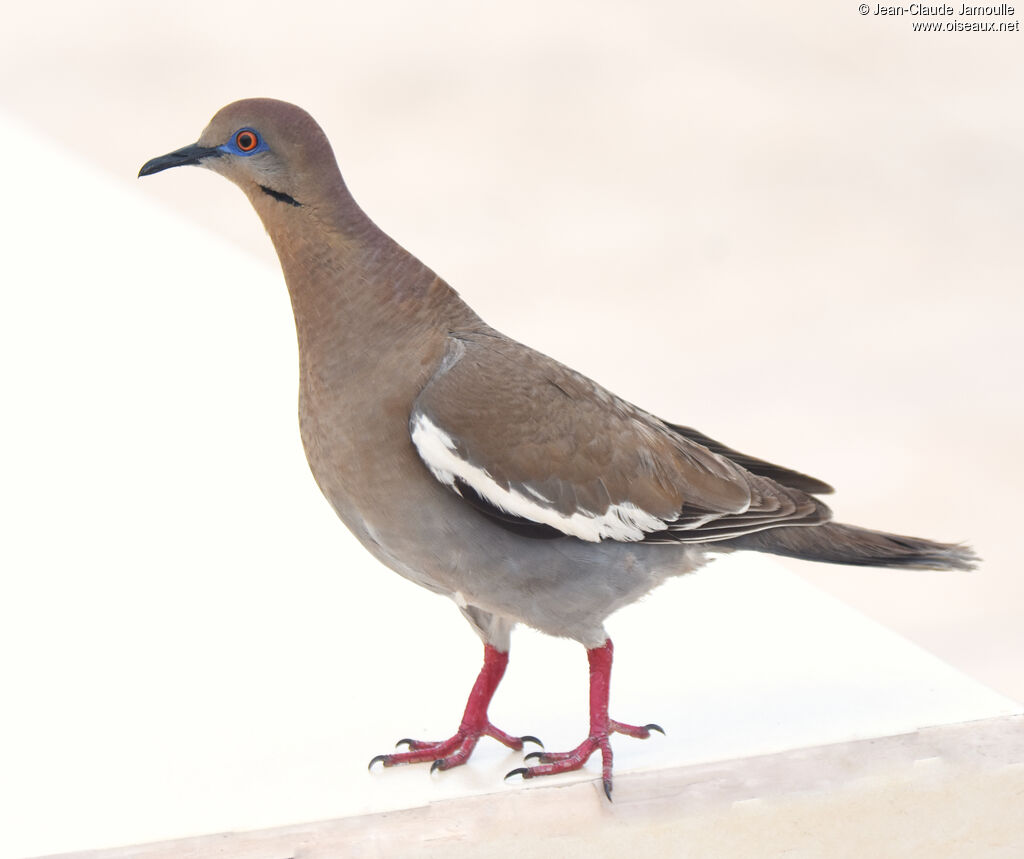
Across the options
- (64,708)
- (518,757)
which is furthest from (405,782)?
(64,708)

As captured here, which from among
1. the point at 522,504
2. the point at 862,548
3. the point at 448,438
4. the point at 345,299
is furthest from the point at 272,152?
the point at 862,548

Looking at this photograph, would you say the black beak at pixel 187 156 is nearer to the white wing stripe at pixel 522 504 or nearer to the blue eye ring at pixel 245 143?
the blue eye ring at pixel 245 143

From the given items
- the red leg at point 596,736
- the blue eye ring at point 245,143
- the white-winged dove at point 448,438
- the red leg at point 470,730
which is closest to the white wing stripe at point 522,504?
the white-winged dove at point 448,438

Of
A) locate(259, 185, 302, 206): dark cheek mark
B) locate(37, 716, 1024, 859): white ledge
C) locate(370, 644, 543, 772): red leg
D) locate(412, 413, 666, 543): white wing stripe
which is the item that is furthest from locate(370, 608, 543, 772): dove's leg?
locate(259, 185, 302, 206): dark cheek mark

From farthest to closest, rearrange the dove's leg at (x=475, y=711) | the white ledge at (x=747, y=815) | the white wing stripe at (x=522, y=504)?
the dove's leg at (x=475, y=711) → the white ledge at (x=747, y=815) → the white wing stripe at (x=522, y=504)

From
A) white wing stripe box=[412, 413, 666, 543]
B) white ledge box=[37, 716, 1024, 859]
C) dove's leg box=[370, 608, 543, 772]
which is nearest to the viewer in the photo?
white wing stripe box=[412, 413, 666, 543]

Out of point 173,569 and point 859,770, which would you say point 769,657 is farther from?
point 173,569

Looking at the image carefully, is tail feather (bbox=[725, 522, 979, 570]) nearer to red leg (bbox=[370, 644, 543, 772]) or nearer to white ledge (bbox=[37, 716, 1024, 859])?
white ledge (bbox=[37, 716, 1024, 859])
